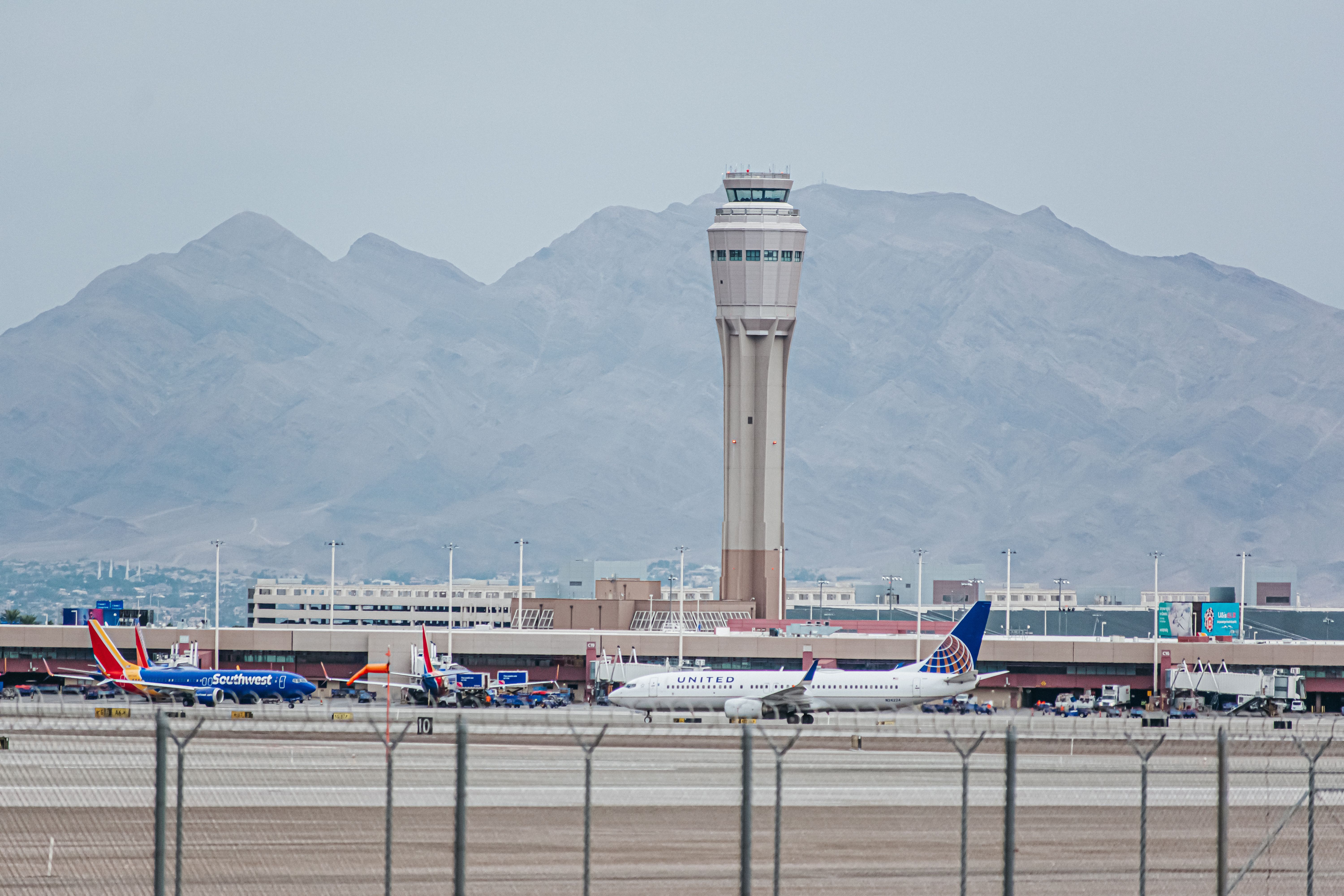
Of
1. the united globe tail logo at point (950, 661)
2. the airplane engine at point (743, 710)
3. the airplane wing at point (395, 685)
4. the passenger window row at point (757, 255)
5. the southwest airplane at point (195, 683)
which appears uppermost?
the passenger window row at point (757, 255)

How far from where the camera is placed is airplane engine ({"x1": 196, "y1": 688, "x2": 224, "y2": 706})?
12419 centimetres

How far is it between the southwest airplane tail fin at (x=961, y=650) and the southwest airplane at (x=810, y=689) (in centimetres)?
6

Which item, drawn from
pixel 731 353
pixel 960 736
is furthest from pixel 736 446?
pixel 960 736

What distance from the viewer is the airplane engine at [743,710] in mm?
107438

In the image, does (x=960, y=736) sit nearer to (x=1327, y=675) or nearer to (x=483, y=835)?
(x=483, y=835)

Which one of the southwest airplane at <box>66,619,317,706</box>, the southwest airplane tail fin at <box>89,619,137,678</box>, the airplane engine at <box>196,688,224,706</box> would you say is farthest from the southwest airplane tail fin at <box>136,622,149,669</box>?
the airplane engine at <box>196,688,224,706</box>

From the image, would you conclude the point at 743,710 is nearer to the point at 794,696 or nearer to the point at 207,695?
the point at 794,696

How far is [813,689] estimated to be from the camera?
363ft

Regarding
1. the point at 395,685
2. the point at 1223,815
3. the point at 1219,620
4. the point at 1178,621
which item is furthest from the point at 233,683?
the point at 1223,815

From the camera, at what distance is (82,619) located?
177875 mm

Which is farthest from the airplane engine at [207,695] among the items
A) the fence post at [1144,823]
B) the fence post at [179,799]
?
the fence post at [1144,823]

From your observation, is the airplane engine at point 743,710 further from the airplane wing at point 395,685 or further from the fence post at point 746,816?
the fence post at point 746,816

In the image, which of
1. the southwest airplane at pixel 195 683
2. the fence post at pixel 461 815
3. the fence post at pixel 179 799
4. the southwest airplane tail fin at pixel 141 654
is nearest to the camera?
the fence post at pixel 461 815

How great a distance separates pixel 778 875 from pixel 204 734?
49.0 metres
